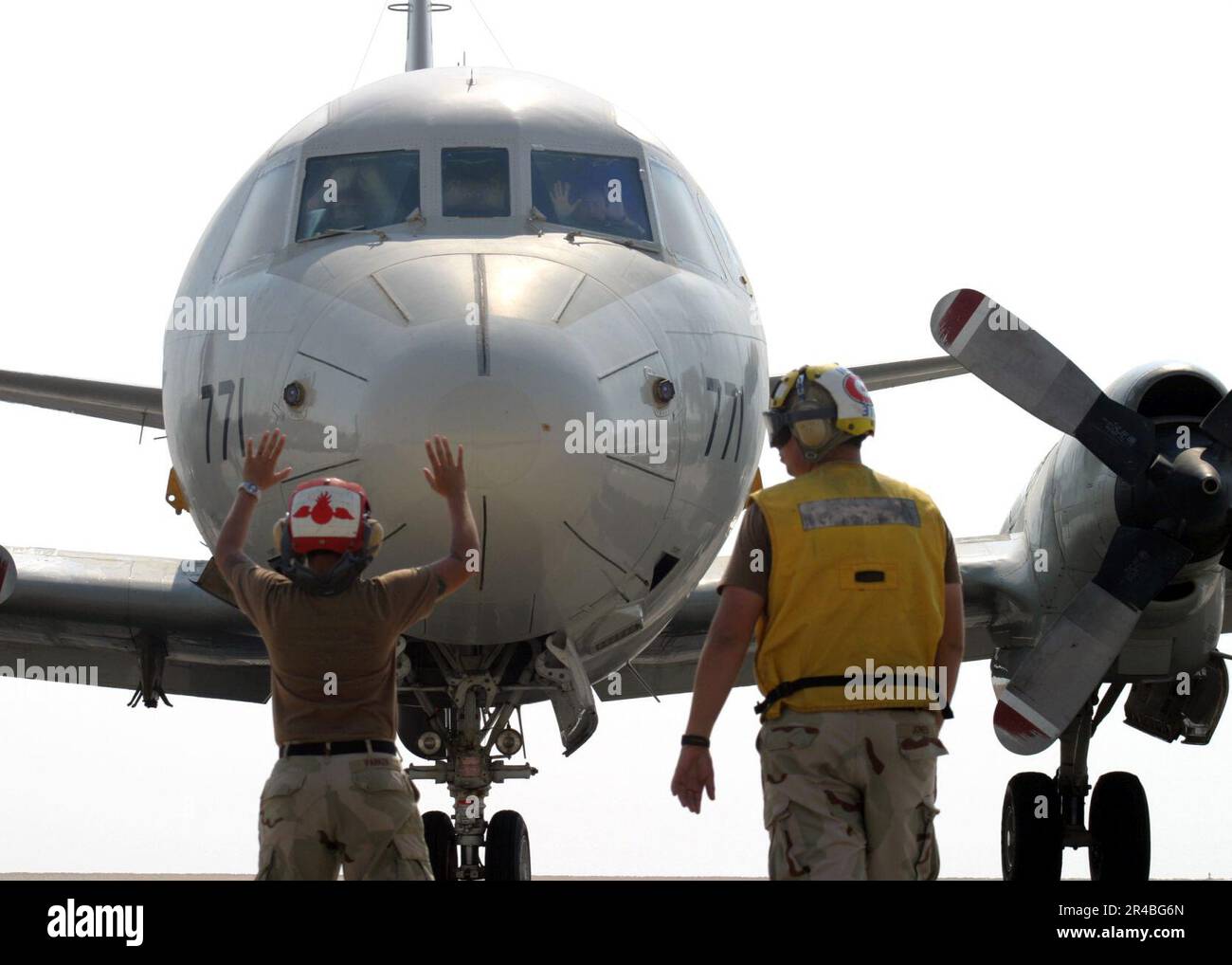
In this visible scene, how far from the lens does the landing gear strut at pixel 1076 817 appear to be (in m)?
14.1

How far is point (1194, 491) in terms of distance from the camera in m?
11.4

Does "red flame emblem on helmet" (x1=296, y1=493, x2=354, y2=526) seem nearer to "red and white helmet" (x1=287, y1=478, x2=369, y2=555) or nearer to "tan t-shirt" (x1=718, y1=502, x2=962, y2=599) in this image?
"red and white helmet" (x1=287, y1=478, x2=369, y2=555)

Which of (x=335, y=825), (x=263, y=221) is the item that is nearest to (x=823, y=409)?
(x=335, y=825)

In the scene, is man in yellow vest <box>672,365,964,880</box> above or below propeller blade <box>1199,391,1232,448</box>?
below

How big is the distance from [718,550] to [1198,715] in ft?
14.9

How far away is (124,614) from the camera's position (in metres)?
13.0

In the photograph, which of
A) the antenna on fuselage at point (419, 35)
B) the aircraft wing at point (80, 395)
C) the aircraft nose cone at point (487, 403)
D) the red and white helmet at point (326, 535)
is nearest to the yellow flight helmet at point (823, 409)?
the red and white helmet at point (326, 535)

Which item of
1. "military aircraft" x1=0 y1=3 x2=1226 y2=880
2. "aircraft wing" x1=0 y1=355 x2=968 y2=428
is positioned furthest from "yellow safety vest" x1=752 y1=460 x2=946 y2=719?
Answer: "aircraft wing" x1=0 y1=355 x2=968 y2=428

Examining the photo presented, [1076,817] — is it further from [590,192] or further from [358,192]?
[358,192]

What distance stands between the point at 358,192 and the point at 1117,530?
16.3ft

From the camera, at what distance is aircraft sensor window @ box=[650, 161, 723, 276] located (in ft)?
36.0

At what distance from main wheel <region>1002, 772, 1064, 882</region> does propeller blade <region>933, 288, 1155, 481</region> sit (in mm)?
3356
